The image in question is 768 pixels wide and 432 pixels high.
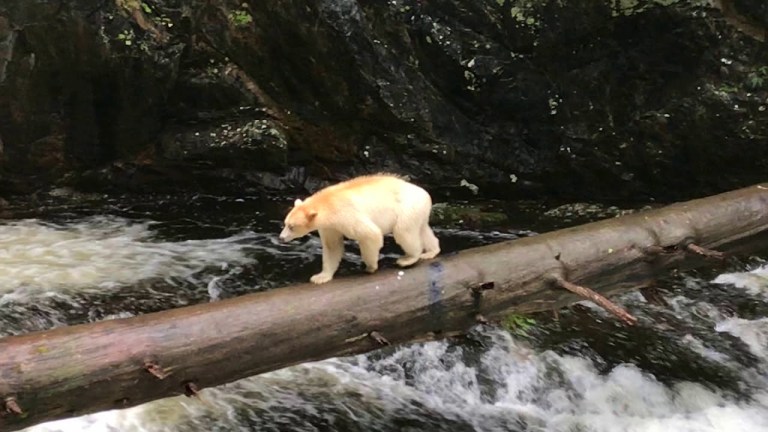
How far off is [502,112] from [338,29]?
2.20 m

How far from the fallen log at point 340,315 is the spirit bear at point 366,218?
0.77ft

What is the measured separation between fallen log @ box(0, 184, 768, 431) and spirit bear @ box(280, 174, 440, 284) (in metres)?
0.23

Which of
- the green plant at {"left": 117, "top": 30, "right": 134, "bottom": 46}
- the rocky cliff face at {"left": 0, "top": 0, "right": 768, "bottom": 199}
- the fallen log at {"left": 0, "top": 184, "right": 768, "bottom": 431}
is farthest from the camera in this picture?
the green plant at {"left": 117, "top": 30, "right": 134, "bottom": 46}

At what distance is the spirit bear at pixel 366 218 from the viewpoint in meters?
4.62

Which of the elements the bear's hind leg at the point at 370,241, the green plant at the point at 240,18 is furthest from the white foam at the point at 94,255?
the bear's hind leg at the point at 370,241

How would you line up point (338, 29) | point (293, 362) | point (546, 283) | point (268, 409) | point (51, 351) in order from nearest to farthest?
1. point (51, 351)
2. point (293, 362)
3. point (546, 283)
4. point (268, 409)
5. point (338, 29)

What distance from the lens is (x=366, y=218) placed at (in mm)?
4648

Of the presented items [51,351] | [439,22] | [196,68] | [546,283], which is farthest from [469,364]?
[196,68]

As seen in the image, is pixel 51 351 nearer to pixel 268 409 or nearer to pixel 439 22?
pixel 268 409

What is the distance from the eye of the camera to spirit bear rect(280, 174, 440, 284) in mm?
4625

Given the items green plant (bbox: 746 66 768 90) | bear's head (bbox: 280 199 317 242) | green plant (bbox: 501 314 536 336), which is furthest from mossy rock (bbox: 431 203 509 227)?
bear's head (bbox: 280 199 317 242)

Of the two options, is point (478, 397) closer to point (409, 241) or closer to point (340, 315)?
point (409, 241)

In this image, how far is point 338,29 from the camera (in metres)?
8.38

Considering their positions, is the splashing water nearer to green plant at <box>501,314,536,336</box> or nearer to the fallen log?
green plant at <box>501,314,536,336</box>
